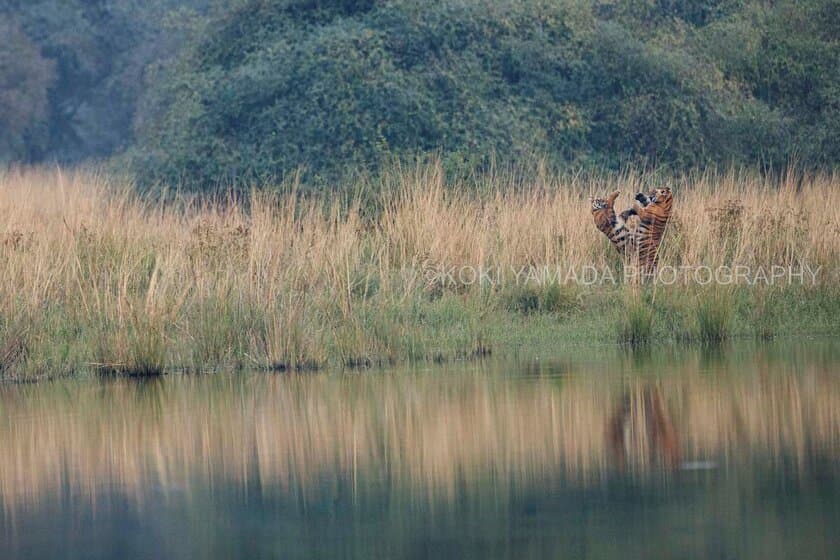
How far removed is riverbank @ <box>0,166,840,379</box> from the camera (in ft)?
35.3

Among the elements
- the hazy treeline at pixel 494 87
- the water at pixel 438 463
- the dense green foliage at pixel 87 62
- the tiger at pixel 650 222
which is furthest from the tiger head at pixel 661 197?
the dense green foliage at pixel 87 62

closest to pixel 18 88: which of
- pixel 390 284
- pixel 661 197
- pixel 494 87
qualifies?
pixel 494 87

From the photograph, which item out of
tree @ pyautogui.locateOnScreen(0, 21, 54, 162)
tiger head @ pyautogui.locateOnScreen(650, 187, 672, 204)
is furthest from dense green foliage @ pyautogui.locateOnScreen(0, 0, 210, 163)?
tiger head @ pyautogui.locateOnScreen(650, 187, 672, 204)

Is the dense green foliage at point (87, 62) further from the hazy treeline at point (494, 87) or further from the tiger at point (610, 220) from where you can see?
the tiger at point (610, 220)

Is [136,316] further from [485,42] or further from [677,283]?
[485,42]

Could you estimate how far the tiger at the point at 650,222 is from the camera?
13.7 meters

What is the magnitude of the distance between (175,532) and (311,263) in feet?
20.2

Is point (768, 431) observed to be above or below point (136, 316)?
below

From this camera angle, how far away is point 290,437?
7875 mm

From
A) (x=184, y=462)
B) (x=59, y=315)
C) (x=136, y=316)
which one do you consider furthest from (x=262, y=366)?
(x=184, y=462)

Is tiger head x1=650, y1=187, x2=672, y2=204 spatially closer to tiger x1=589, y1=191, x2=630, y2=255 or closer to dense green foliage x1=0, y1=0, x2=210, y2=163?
tiger x1=589, y1=191, x2=630, y2=255

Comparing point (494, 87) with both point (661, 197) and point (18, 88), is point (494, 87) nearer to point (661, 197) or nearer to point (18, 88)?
point (661, 197)

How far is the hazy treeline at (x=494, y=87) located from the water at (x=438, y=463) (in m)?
11.3

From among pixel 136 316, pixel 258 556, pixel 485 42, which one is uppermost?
pixel 485 42
